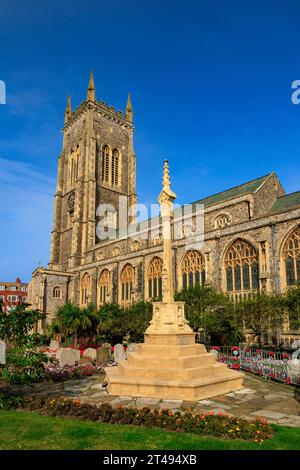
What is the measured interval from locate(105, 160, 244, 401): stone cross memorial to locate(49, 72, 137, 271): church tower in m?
37.9

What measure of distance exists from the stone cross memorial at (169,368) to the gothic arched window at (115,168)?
45.0m

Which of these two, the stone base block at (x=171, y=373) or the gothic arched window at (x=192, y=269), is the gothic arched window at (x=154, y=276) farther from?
the stone base block at (x=171, y=373)

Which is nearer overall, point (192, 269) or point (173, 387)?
point (173, 387)

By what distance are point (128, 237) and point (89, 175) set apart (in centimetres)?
1352

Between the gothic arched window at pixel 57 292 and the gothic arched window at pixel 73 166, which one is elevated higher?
the gothic arched window at pixel 73 166

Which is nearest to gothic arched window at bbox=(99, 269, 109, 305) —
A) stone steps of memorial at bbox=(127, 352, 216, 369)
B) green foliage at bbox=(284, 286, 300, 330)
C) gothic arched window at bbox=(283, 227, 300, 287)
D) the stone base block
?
gothic arched window at bbox=(283, 227, 300, 287)

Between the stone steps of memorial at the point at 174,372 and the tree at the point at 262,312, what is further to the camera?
the tree at the point at 262,312

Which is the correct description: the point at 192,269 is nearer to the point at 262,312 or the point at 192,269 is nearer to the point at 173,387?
the point at 262,312

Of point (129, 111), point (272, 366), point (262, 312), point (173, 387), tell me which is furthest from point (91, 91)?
point (173, 387)

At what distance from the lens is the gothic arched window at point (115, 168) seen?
5553 cm

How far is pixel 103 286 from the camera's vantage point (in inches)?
1607

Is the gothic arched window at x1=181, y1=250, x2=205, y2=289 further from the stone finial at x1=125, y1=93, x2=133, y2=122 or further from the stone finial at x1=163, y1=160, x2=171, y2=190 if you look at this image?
the stone finial at x1=125, y1=93, x2=133, y2=122

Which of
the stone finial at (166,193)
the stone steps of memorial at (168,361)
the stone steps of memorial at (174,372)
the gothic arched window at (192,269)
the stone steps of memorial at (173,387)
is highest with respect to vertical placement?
the stone finial at (166,193)

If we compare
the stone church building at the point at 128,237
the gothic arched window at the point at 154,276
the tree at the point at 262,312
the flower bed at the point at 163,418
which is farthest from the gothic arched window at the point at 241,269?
the flower bed at the point at 163,418
